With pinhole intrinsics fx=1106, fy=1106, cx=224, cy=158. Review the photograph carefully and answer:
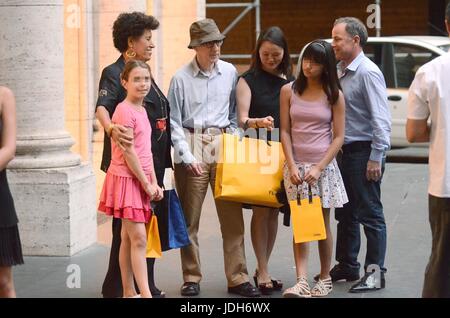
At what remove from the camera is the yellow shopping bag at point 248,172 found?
7406mm

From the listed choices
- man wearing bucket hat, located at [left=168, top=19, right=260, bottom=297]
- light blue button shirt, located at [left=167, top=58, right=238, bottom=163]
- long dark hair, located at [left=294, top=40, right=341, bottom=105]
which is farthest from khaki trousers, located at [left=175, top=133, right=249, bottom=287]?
long dark hair, located at [left=294, top=40, right=341, bottom=105]

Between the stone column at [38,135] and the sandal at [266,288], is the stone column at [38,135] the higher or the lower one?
the higher one

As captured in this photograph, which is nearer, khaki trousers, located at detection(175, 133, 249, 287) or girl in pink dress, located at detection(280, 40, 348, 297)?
girl in pink dress, located at detection(280, 40, 348, 297)

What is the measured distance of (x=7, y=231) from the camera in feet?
19.8

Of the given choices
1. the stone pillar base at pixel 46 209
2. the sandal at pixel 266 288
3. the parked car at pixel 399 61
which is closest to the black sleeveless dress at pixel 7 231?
the sandal at pixel 266 288

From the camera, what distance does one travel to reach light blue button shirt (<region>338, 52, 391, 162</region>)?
303 inches

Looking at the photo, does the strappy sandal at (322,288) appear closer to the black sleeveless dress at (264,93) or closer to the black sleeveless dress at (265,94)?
the black sleeveless dress at (265,94)

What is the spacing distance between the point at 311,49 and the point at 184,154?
3.72 ft

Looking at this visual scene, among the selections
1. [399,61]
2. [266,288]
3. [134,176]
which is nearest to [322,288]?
[266,288]

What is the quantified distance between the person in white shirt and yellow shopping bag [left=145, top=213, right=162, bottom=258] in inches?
72.9

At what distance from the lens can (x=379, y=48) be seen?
16.0 metres

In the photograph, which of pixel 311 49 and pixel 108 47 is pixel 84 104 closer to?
pixel 108 47

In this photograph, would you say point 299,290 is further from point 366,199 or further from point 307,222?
point 366,199

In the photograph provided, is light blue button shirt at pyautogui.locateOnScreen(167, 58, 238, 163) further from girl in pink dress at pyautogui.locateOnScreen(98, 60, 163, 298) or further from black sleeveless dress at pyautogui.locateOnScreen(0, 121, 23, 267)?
black sleeveless dress at pyautogui.locateOnScreen(0, 121, 23, 267)
